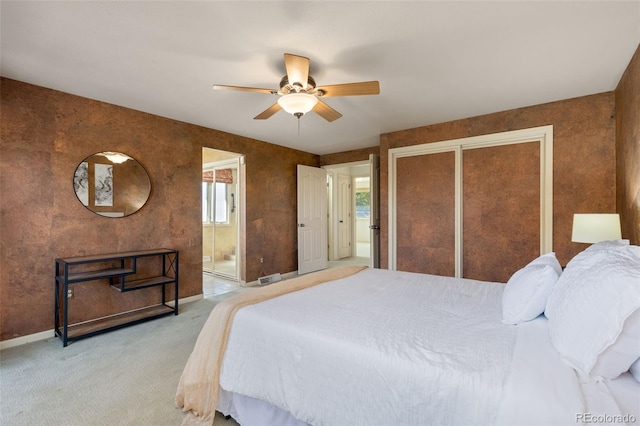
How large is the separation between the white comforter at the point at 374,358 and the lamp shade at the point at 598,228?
118 cm

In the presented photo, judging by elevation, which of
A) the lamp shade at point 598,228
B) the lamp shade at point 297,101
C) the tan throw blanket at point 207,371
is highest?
the lamp shade at point 297,101

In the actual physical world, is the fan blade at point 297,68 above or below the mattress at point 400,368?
above

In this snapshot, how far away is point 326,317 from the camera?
5.17ft

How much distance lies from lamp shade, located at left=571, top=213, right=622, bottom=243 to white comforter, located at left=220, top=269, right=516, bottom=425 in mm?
1177

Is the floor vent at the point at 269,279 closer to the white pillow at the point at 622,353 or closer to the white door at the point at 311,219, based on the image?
the white door at the point at 311,219

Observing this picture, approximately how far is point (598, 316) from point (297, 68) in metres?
2.05

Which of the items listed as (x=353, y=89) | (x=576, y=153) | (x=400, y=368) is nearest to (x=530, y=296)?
(x=400, y=368)

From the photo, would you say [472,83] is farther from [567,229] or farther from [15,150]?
[15,150]

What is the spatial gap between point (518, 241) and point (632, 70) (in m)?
1.91

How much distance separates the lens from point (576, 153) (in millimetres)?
3189

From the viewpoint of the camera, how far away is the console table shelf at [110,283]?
8.98ft

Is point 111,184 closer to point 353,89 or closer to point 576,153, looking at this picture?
point 353,89
